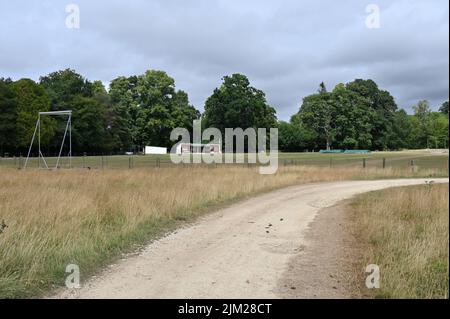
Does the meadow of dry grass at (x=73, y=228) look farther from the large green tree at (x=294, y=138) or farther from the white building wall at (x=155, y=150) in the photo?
the large green tree at (x=294, y=138)

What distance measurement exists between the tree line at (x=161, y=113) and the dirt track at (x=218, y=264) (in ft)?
234

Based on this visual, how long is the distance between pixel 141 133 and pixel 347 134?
53.4 metres

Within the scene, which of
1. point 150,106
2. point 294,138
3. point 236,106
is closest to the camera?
point 236,106

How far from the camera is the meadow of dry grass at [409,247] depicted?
5.57 m

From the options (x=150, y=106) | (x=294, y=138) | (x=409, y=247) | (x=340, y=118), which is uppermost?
(x=150, y=106)

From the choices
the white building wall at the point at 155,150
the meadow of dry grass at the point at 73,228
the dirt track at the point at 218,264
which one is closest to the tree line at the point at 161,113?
the white building wall at the point at 155,150

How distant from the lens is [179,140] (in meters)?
104

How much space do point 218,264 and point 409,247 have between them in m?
3.20

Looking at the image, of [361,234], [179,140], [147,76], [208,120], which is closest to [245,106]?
[208,120]

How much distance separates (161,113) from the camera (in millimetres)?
103812

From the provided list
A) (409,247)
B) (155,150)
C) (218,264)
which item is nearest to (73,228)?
(218,264)

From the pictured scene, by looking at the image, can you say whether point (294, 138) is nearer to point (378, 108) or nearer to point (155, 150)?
point (378, 108)
